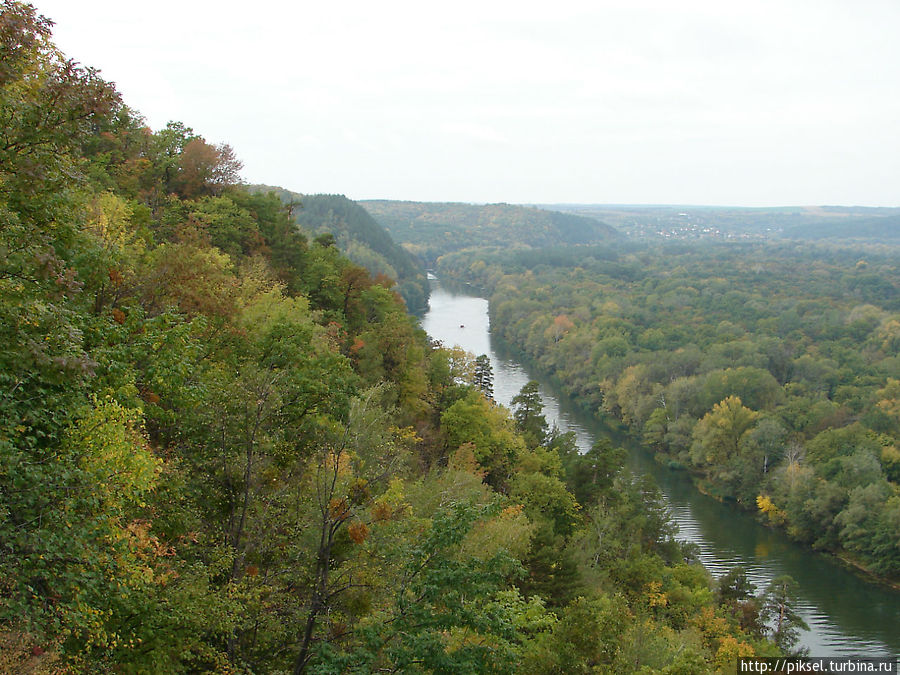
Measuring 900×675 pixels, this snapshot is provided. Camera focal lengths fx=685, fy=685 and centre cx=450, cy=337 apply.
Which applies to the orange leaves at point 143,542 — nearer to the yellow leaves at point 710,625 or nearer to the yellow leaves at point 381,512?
the yellow leaves at point 381,512

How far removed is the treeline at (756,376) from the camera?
45281 mm

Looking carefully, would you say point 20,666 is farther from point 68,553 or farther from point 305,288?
point 305,288

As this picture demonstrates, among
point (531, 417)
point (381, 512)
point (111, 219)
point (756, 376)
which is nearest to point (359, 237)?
point (756, 376)

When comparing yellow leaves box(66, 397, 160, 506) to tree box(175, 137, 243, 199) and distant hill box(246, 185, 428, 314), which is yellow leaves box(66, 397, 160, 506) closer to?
tree box(175, 137, 243, 199)

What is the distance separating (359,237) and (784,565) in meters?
98.5

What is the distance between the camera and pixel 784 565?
129 ft

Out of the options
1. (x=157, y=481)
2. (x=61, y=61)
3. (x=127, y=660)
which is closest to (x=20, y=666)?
(x=127, y=660)

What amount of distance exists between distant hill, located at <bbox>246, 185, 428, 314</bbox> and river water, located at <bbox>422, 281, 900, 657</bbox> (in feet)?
154

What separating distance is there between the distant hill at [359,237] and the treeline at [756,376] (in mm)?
14361

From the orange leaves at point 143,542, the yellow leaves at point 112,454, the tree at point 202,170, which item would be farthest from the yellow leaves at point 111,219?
the tree at point 202,170

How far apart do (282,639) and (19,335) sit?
5.55m

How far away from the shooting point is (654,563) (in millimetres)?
28547

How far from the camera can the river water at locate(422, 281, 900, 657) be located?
31344mm

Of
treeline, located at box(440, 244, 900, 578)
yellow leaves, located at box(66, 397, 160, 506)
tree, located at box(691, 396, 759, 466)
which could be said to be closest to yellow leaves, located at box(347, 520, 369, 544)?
yellow leaves, located at box(66, 397, 160, 506)
